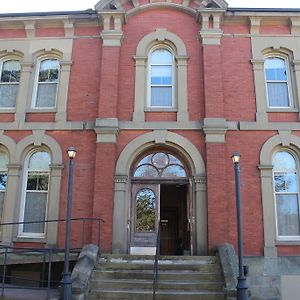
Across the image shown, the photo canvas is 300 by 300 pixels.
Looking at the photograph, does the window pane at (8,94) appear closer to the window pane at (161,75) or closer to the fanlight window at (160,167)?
the window pane at (161,75)

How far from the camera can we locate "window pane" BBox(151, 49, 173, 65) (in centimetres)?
1420

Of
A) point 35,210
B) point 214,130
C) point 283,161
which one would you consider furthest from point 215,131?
point 35,210

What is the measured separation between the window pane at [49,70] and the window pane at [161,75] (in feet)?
11.3

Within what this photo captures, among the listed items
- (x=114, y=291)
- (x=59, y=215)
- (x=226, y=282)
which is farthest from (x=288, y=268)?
(x=59, y=215)

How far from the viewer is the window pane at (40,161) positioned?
44.1ft

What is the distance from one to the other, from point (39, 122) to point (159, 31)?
5179mm

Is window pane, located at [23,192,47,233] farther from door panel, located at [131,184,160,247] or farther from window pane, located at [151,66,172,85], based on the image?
window pane, located at [151,66,172,85]

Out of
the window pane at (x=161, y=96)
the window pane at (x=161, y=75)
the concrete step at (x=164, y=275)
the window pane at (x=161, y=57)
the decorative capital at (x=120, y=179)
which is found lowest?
the concrete step at (x=164, y=275)

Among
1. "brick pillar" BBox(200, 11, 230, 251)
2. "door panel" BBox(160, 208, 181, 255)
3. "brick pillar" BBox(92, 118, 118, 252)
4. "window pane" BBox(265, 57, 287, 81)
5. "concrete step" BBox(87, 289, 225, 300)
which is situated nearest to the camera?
"concrete step" BBox(87, 289, 225, 300)

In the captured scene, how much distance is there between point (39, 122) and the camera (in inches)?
535

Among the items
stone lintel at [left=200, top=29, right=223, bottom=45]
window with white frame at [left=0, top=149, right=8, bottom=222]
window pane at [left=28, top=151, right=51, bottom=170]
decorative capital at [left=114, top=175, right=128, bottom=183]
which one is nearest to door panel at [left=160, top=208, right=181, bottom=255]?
decorative capital at [left=114, top=175, right=128, bottom=183]

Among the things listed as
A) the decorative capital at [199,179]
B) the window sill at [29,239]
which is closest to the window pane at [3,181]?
the window sill at [29,239]

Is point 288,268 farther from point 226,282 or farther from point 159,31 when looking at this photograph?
point 159,31

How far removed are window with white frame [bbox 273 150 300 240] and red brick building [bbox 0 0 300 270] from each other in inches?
1.3
